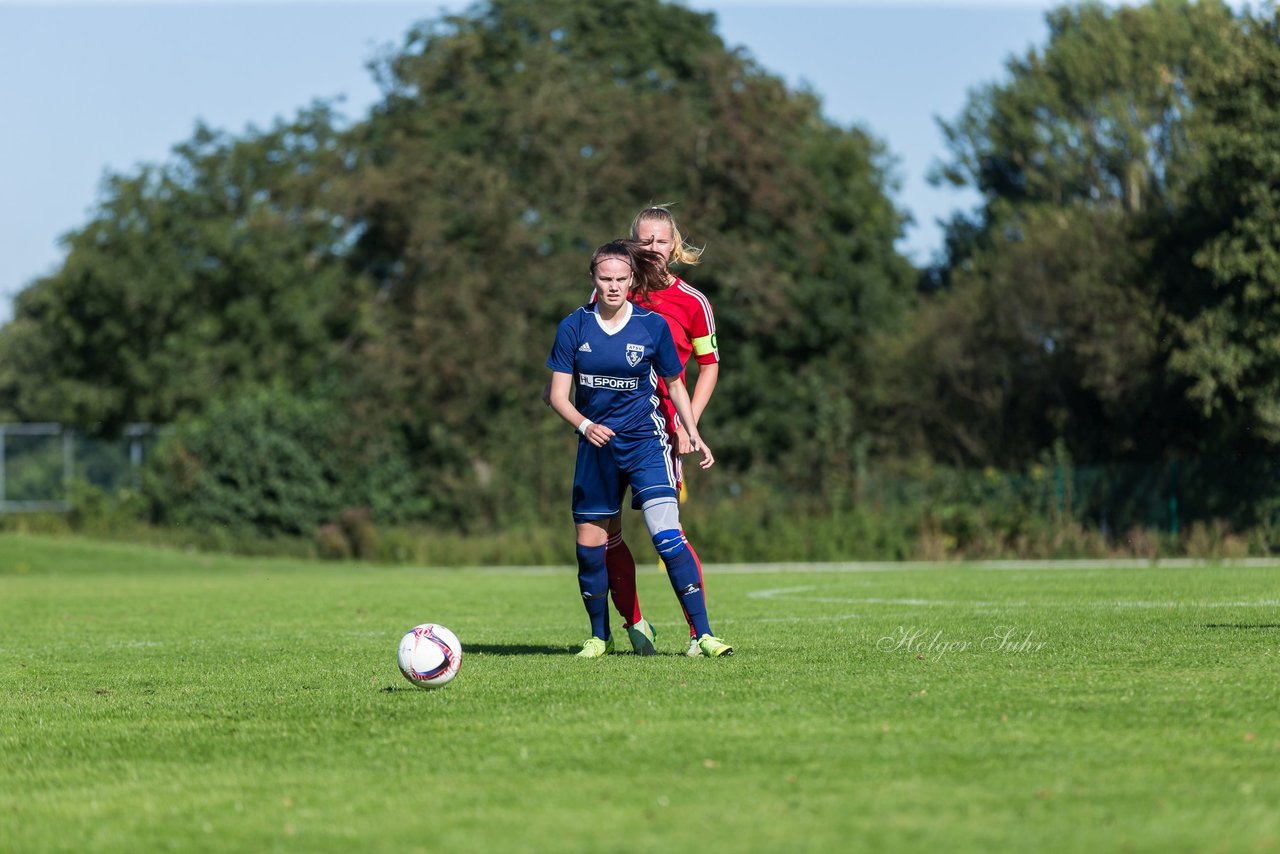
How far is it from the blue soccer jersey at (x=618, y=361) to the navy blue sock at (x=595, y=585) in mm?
738

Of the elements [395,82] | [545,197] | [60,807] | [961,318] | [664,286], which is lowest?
[60,807]

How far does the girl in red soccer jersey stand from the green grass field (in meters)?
0.36

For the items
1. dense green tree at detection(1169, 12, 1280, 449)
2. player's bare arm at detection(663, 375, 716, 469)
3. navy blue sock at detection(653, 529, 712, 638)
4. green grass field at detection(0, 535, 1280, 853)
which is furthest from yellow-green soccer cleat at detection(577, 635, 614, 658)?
dense green tree at detection(1169, 12, 1280, 449)

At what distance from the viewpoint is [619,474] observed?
8875 mm

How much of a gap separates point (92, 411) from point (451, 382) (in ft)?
41.6

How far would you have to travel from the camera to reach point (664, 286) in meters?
9.27

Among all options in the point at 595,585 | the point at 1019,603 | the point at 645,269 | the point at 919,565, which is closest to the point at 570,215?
the point at 919,565

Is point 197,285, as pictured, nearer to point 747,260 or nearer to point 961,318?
point 747,260

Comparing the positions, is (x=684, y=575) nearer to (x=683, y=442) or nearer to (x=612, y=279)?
(x=683, y=442)

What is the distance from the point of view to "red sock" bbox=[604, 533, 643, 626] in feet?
30.1

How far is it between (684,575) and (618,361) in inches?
47.3

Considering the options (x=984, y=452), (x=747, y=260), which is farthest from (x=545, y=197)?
(x=984, y=452)

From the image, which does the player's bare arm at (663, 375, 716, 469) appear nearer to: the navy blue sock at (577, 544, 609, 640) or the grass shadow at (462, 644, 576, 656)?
the navy blue sock at (577, 544, 609, 640)

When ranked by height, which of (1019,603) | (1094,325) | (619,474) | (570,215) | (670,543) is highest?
(570,215)
